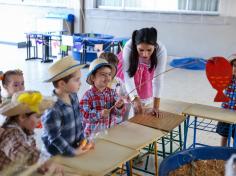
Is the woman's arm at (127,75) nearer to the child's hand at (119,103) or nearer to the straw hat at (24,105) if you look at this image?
the child's hand at (119,103)

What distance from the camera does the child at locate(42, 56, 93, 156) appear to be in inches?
60.7

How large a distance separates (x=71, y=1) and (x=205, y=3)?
3411mm

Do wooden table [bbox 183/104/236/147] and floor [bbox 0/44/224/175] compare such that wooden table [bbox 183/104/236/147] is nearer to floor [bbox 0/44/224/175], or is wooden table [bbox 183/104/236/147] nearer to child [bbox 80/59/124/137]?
child [bbox 80/59/124/137]

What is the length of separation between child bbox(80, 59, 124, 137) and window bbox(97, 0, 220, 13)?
5.66 meters

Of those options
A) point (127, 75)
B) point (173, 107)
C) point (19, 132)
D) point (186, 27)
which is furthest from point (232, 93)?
point (186, 27)

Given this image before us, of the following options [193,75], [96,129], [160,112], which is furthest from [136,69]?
[193,75]

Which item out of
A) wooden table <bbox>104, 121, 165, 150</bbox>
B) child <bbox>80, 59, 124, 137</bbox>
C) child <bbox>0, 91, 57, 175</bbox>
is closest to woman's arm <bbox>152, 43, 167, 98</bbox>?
child <bbox>80, 59, 124, 137</bbox>

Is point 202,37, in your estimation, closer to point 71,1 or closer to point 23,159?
point 71,1

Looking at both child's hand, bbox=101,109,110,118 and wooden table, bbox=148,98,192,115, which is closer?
child's hand, bbox=101,109,110,118

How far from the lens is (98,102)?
2.08 metres

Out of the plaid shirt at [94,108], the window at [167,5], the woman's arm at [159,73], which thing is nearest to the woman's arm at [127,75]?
the woman's arm at [159,73]

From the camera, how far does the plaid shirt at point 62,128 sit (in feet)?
5.03

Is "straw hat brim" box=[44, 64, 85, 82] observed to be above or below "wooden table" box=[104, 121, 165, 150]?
above

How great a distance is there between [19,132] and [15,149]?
0.08 metres
